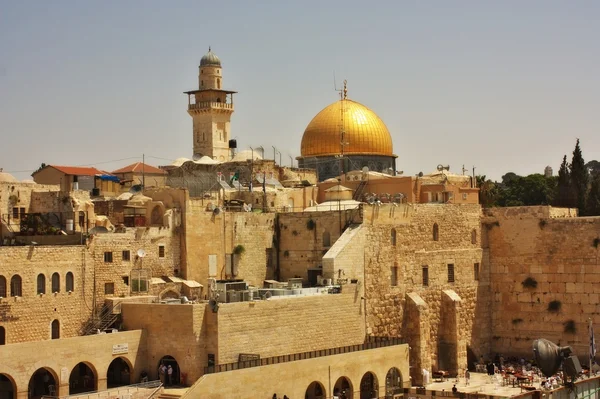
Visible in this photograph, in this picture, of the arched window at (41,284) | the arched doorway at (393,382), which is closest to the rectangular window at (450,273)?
the arched doorway at (393,382)

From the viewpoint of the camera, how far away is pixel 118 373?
3222 cm

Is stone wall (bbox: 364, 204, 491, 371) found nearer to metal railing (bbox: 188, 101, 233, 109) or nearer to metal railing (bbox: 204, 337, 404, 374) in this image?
metal railing (bbox: 204, 337, 404, 374)

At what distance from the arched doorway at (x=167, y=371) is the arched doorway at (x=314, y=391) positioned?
415 cm

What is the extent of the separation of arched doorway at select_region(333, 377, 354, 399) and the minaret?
19.8 metres

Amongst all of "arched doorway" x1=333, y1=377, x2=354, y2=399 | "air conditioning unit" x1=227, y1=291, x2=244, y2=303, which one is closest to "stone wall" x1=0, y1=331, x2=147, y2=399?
"air conditioning unit" x1=227, y1=291, x2=244, y2=303

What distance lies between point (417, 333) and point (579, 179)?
15588 mm

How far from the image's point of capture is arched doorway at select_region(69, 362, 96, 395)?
103 ft

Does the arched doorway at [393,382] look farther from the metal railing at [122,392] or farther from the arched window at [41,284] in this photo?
the arched window at [41,284]

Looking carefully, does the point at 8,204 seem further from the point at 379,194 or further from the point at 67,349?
the point at 379,194

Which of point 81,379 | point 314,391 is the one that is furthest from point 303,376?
point 81,379

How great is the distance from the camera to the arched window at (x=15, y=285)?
30531 mm

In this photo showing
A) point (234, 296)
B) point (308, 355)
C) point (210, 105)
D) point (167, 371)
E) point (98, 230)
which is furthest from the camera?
point (210, 105)

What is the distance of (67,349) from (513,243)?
19602 mm

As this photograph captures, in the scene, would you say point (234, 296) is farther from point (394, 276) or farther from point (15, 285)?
point (394, 276)
